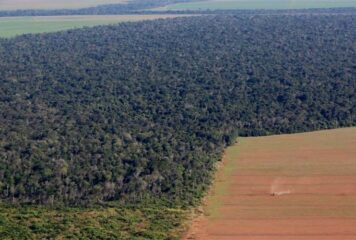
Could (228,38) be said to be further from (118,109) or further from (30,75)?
(118,109)

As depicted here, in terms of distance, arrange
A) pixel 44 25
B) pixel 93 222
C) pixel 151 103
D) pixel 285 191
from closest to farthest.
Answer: pixel 93 222 < pixel 285 191 < pixel 151 103 < pixel 44 25

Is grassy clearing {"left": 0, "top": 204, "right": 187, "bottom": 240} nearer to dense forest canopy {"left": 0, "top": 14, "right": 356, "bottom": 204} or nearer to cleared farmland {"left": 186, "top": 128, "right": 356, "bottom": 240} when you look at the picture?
dense forest canopy {"left": 0, "top": 14, "right": 356, "bottom": 204}

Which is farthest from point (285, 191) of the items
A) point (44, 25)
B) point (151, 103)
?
point (44, 25)

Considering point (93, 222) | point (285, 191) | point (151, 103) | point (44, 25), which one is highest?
point (44, 25)

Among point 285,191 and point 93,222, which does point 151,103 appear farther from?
point 93,222

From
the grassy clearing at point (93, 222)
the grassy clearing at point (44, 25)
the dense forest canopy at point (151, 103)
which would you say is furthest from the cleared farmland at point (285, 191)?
the grassy clearing at point (44, 25)

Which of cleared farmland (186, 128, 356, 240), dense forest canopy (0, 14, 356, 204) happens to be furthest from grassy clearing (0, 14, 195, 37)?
cleared farmland (186, 128, 356, 240)

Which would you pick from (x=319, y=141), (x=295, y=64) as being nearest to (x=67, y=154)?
(x=319, y=141)
